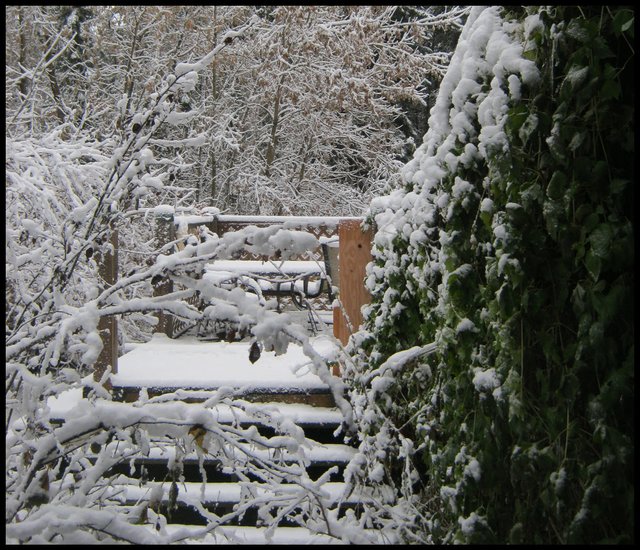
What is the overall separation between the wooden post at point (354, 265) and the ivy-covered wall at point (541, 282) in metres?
1.87

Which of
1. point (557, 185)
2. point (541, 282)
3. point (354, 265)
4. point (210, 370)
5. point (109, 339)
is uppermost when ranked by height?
point (557, 185)

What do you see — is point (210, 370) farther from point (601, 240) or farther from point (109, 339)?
point (601, 240)

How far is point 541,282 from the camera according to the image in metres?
1.63

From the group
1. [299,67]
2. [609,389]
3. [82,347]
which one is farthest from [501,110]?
[299,67]

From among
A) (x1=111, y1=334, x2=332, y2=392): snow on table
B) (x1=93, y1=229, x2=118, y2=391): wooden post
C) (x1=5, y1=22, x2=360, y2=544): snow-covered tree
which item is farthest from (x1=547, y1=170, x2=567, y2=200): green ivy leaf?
(x1=93, y1=229, x2=118, y2=391): wooden post

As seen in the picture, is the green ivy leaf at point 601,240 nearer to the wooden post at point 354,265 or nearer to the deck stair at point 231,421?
the deck stair at point 231,421

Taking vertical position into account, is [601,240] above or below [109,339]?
above

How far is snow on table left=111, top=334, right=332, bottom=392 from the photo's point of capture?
419cm

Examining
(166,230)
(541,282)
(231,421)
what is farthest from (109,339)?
(541,282)

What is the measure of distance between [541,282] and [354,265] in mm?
2511

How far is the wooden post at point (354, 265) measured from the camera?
13.5 feet

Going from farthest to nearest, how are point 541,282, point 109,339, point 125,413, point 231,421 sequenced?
1. point 109,339
2. point 231,421
3. point 541,282
4. point 125,413

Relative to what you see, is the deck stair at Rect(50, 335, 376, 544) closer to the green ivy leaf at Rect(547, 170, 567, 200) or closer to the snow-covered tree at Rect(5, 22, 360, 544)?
the snow-covered tree at Rect(5, 22, 360, 544)

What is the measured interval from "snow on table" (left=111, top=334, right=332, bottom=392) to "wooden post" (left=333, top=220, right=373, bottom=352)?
1.64 feet
